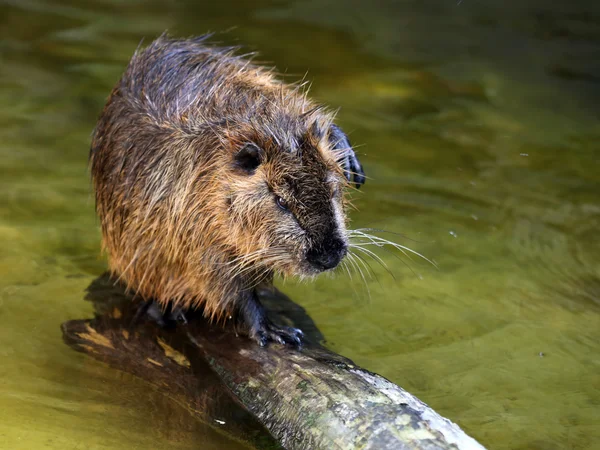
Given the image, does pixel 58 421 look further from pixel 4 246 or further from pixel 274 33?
pixel 274 33

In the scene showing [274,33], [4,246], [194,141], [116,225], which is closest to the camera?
[194,141]

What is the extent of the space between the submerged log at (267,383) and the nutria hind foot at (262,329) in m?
0.04

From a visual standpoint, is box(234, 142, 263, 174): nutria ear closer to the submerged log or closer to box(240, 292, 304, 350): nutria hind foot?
box(240, 292, 304, 350): nutria hind foot

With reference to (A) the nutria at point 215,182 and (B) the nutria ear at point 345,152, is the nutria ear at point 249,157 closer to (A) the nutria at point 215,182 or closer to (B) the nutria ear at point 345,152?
(A) the nutria at point 215,182

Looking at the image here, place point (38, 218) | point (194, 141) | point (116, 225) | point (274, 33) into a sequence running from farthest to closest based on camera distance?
point (274, 33) < point (38, 218) < point (116, 225) < point (194, 141)

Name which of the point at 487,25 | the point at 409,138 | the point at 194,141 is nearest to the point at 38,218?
the point at 194,141

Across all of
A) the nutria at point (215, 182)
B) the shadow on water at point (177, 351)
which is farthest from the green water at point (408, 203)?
the nutria at point (215, 182)

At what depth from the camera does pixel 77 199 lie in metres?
4.91

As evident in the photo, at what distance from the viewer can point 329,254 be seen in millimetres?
2936

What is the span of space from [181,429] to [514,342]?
5.01ft

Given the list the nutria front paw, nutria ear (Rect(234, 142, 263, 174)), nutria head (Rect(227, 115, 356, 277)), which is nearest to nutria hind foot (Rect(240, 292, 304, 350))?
the nutria front paw

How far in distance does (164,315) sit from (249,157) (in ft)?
2.97

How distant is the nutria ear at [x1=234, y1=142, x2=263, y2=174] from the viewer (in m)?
3.07

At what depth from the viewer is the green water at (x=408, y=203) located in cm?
338
